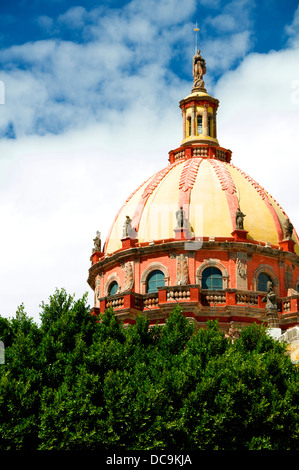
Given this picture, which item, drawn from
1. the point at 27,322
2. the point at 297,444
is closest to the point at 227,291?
the point at 27,322

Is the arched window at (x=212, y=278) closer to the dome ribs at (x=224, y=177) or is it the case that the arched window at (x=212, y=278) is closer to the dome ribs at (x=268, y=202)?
the dome ribs at (x=268, y=202)

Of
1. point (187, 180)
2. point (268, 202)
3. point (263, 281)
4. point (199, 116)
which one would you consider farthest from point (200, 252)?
point (199, 116)

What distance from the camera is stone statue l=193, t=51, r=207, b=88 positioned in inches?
2087

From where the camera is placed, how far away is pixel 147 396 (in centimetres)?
2609

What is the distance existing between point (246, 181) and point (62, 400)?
76.1ft

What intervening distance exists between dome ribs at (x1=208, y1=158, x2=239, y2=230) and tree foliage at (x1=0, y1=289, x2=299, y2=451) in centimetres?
1476

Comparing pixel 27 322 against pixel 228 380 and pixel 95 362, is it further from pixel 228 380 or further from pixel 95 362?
pixel 228 380

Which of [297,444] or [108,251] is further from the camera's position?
[108,251]

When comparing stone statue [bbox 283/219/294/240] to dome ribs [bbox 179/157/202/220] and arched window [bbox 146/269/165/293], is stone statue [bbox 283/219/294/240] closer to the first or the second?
dome ribs [bbox 179/157/202/220]

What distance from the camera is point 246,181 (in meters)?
46.6

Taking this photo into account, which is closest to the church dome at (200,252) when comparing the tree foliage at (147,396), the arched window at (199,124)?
the arched window at (199,124)

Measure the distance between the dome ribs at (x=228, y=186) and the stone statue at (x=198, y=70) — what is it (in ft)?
26.0

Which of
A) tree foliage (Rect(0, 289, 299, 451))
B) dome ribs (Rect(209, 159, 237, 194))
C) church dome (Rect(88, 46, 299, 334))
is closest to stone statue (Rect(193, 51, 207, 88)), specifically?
church dome (Rect(88, 46, 299, 334))
